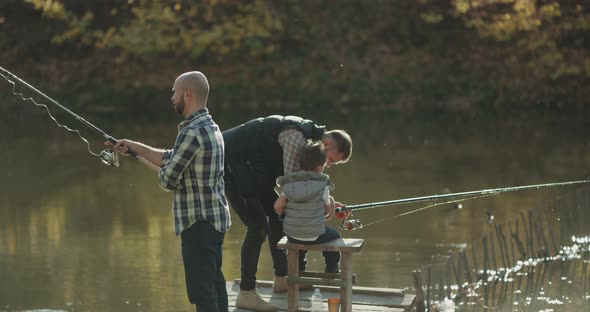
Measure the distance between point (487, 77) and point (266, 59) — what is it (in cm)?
483

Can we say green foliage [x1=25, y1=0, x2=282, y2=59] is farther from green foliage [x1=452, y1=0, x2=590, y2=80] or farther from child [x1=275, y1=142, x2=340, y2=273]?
child [x1=275, y1=142, x2=340, y2=273]

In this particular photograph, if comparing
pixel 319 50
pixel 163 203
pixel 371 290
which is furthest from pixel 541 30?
pixel 371 290

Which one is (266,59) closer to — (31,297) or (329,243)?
(31,297)

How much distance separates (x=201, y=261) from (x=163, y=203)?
6.16m

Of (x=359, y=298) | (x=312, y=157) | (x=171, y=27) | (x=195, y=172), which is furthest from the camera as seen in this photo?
(x=171, y=27)

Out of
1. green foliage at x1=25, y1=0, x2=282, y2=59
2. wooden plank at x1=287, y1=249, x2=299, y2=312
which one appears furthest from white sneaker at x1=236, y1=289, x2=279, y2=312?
green foliage at x1=25, y1=0, x2=282, y2=59

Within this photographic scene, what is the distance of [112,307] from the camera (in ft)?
21.0

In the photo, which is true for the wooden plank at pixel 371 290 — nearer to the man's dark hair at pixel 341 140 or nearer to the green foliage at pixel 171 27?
the man's dark hair at pixel 341 140

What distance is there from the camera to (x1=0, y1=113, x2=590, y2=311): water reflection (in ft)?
23.4

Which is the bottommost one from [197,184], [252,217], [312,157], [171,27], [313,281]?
[313,281]

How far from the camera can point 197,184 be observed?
4.41 m

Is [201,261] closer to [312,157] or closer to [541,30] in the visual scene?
[312,157]

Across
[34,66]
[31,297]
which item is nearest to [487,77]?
[34,66]

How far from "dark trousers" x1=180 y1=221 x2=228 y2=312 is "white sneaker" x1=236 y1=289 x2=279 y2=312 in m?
0.75
